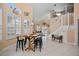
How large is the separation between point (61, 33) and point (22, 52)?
2.85 feet

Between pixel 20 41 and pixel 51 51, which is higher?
pixel 20 41

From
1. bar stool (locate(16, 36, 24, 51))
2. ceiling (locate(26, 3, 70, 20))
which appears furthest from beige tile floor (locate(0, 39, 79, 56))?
ceiling (locate(26, 3, 70, 20))

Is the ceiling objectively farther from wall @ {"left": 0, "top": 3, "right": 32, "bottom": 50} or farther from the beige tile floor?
the beige tile floor

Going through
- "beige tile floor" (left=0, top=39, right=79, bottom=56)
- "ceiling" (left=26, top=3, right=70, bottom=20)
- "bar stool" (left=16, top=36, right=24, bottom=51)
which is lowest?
"beige tile floor" (left=0, top=39, right=79, bottom=56)

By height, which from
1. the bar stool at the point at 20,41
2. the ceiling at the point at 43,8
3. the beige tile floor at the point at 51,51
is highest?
the ceiling at the point at 43,8

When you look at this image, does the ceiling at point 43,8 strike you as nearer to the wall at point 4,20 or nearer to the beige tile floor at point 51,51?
the wall at point 4,20

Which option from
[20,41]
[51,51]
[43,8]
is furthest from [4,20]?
[51,51]

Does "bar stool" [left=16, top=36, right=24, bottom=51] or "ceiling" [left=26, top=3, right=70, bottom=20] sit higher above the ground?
"ceiling" [left=26, top=3, right=70, bottom=20]

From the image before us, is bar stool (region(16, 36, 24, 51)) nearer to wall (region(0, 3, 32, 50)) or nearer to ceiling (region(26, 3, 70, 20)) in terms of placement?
wall (region(0, 3, 32, 50))

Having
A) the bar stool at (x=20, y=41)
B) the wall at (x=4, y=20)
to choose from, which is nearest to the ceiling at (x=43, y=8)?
the wall at (x=4, y=20)

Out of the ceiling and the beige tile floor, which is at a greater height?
the ceiling

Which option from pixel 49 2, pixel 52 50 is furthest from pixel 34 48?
pixel 49 2

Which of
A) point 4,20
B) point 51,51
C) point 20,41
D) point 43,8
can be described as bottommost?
point 51,51

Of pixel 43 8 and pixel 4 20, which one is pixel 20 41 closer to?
pixel 4 20
